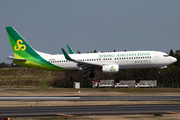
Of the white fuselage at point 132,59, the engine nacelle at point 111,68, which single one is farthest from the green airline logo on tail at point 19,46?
the engine nacelle at point 111,68

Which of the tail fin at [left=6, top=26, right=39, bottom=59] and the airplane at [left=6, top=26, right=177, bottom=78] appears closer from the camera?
the airplane at [left=6, top=26, right=177, bottom=78]

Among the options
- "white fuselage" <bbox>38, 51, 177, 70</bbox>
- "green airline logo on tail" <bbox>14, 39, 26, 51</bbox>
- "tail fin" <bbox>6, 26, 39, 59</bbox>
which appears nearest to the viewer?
"white fuselage" <bbox>38, 51, 177, 70</bbox>

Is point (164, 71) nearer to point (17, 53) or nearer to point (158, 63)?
point (158, 63)

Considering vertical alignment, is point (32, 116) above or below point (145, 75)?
below

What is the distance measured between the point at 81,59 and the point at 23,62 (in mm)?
12127

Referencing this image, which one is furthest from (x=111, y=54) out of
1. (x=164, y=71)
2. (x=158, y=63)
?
(x=164, y=71)

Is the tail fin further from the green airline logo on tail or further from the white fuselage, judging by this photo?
the white fuselage

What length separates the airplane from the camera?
169 feet

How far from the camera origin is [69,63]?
54375 mm

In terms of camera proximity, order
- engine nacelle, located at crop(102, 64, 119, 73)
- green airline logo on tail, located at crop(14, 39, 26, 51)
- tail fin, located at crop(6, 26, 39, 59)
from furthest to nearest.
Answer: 1. green airline logo on tail, located at crop(14, 39, 26, 51)
2. tail fin, located at crop(6, 26, 39, 59)
3. engine nacelle, located at crop(102, 64, 119, 73)

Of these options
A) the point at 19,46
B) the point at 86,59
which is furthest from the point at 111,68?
the point at 19,46

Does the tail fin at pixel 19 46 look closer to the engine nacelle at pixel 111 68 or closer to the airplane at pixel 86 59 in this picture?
the airplane at pixel 86 59

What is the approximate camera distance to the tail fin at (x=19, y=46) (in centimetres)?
5550

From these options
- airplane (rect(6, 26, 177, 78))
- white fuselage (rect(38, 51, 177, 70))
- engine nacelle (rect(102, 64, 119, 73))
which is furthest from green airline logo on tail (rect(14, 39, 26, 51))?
engine nacelle (rect(102, 64, 119, 73))
